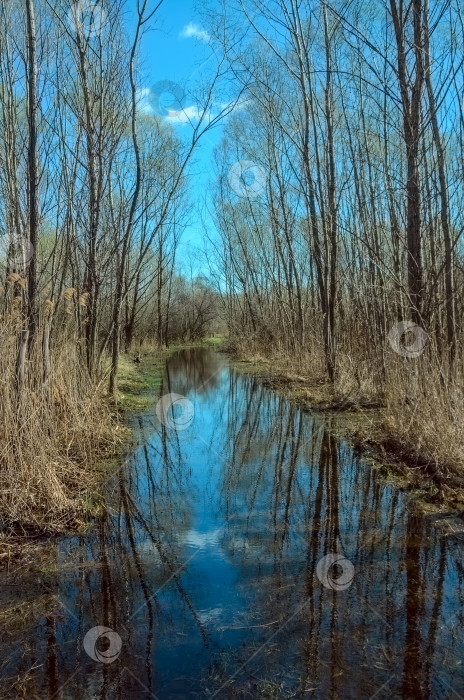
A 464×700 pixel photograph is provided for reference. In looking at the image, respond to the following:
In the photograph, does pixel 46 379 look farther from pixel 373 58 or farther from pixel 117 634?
pixel 373 58

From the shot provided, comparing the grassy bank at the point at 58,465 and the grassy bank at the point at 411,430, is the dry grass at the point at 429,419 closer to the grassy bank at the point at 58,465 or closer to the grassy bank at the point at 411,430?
the grassy bank at the point at 411,430

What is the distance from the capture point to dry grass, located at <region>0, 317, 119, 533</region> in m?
3.47

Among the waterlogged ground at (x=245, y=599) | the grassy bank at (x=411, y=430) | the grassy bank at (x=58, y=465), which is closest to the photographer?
the waterlogged ground at (x=245, y=599)

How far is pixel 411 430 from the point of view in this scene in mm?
5062

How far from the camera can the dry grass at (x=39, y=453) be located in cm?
347

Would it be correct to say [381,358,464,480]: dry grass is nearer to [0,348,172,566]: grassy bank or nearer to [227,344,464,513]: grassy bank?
[227,344,464,513]: grassy bank

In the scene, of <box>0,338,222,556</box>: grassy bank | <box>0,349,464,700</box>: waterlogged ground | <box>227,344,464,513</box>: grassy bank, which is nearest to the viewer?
<box>0,349,464,700</box>: waterlogged ground

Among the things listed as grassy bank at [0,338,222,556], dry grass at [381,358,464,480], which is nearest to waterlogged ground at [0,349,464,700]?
grassy bank at [0,338,222,556]

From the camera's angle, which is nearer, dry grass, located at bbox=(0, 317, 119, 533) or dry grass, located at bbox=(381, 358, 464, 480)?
dry grass, located at bbox=(0, 317, 119, 533)

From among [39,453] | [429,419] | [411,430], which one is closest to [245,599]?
[39,453]

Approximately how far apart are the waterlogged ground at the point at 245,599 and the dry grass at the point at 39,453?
0.28 m

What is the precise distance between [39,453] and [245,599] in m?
1.99

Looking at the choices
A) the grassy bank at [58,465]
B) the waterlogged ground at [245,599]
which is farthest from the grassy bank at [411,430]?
the grassy bank at [58,465]

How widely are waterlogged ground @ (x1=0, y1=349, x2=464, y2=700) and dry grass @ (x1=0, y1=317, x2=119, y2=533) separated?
28cm
